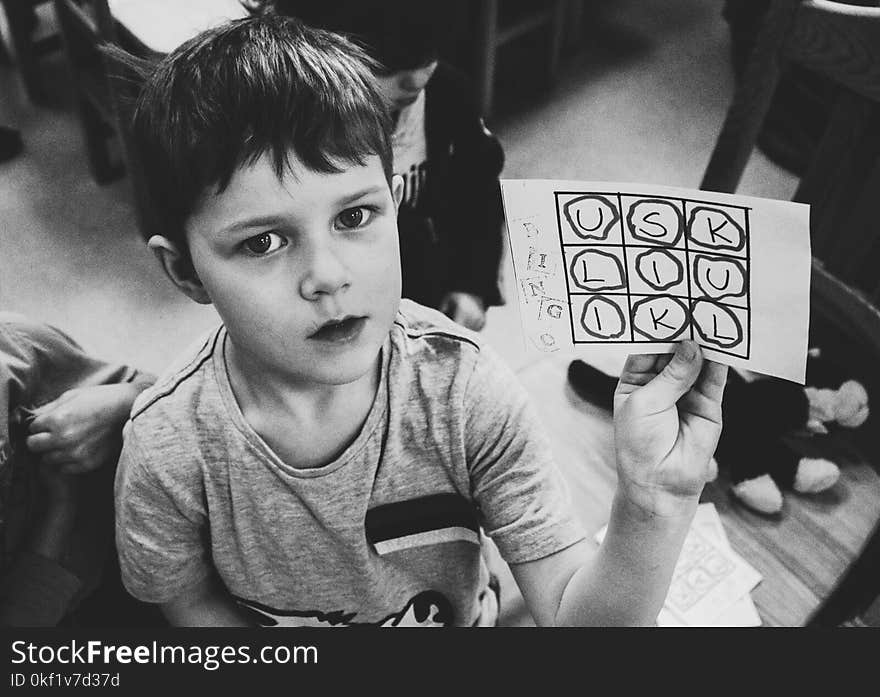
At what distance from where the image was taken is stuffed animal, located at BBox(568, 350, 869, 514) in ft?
3.37

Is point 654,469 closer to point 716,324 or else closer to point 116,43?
point 716,324

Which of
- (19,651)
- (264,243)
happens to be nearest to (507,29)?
(264,243)

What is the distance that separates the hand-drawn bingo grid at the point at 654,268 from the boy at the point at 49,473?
0.59 meters

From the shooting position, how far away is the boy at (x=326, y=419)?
638 mm

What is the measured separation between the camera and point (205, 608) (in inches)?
34.8

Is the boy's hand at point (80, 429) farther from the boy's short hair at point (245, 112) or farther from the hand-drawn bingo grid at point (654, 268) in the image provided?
the hand-drawn bingo grid at point (654, 268)

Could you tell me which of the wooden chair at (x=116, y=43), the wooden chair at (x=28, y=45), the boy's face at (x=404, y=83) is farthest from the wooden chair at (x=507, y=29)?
the wooden chair at (x=28, y=45)

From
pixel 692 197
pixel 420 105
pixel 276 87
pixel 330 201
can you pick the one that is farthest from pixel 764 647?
pixel 420 105

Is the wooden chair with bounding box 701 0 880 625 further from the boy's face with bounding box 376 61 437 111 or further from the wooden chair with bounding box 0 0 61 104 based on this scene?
the wooden chair with bounding box 0 0 61 104

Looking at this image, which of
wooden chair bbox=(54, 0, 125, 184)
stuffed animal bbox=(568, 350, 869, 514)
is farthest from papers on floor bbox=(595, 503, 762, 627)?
wooden chair bbox=(54, 0, 125, 184)

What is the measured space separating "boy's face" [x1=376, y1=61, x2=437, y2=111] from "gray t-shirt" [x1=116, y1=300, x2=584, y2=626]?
Answer: 407mm

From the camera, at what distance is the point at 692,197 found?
19.8 inches

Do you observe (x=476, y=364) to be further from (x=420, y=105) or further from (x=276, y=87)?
(x=420, y=105)

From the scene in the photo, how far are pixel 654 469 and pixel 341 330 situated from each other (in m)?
0.29
